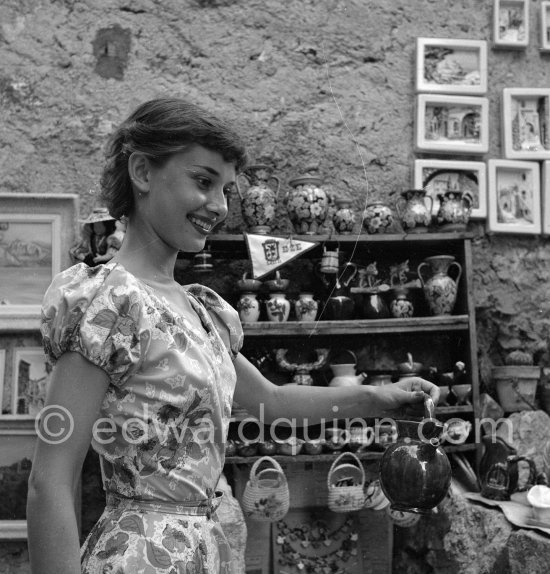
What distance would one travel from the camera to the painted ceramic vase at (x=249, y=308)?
312 centimetres

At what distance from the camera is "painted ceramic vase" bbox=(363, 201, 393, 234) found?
3.26 meters

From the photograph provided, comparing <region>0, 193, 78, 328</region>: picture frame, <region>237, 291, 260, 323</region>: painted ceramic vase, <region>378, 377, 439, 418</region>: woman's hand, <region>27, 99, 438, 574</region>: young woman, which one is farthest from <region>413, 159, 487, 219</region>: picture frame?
<region>27, 99, 438, 574</region>: young woman

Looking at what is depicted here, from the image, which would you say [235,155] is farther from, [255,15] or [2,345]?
[255,15]


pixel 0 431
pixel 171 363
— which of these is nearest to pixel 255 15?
pixel 0 431

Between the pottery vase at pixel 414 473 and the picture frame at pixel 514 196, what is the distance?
2169 mm

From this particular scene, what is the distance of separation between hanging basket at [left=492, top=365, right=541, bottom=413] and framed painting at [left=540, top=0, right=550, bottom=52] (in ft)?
5.36

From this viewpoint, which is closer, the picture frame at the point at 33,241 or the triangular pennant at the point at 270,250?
the triangular pennant at the point at 270,250

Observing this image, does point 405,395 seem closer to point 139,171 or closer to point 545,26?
point 139,171

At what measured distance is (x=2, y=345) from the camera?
320 cm

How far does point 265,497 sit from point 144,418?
193cm

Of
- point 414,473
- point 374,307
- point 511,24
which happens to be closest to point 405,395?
point 414,473

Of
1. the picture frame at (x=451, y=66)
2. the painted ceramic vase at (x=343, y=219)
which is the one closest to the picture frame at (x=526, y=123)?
the picture frame at (x=451, y=66)

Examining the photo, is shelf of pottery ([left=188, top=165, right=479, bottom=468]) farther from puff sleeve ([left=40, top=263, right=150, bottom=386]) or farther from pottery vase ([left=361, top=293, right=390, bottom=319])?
puff sleeve ([left=40, top=263, right=150, bottom=386])

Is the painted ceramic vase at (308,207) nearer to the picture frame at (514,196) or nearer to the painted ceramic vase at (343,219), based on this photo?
the painted ceramic vase at (343,219)
